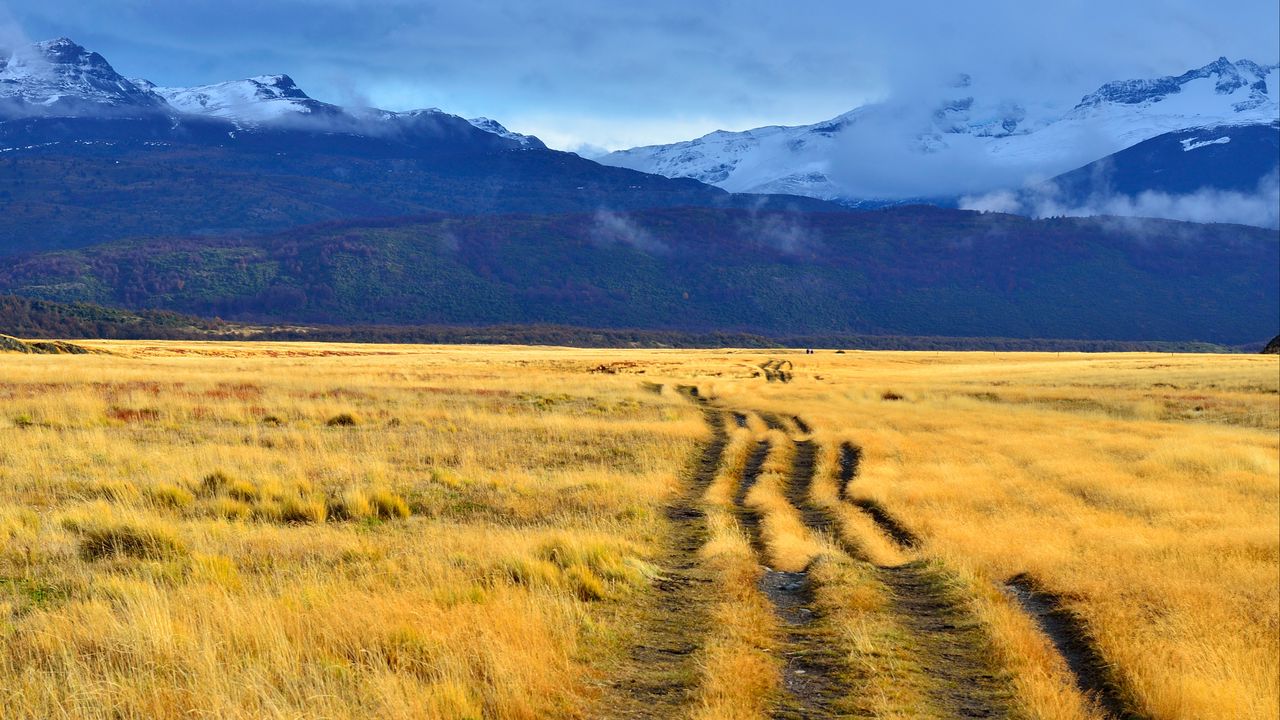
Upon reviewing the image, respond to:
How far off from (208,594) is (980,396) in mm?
44505

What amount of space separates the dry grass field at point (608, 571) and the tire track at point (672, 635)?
5 cm

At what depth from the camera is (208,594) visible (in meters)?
8.92

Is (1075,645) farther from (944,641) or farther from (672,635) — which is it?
(672,635)

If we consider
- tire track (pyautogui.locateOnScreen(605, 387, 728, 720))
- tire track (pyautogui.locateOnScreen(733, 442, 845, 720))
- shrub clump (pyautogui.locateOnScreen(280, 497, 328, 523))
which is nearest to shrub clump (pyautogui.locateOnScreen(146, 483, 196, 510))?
shrub clump (pyautogui.locateOnScreen(280, 497, 328, 523))

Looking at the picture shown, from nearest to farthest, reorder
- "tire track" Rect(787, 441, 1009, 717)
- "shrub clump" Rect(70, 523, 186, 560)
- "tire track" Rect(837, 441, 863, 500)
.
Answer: "tire track" Rect(787, 441, 1009, 717), "shrub clump" Rect(70, 523, 186, 560), "tire track" Rect(837, 441, 863, 500)

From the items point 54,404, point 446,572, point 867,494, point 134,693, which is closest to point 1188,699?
point 446,572

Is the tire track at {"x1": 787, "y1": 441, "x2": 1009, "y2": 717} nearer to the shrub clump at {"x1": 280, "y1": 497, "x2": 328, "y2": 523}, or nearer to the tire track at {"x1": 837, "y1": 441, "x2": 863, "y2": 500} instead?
the tire track at {"x1": 837, "y1": 441, "x2": 863, "y2": 500}

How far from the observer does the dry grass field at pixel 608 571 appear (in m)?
7.56

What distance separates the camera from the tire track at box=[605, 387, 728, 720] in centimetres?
762

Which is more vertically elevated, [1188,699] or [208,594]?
[208,594]

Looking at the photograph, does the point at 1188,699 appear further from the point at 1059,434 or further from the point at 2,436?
the point at 1059,434

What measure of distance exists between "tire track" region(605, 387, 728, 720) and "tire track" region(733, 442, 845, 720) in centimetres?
74

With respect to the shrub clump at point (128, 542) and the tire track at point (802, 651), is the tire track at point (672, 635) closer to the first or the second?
the tire track at point (802, 651)

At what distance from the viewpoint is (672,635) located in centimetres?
932
